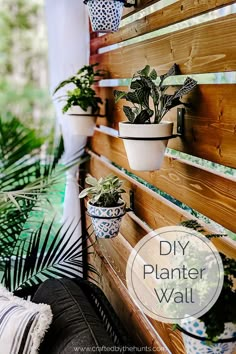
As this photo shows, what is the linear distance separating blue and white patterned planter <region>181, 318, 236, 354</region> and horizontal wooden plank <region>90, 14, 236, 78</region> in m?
0.60

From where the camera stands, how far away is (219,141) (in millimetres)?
1089

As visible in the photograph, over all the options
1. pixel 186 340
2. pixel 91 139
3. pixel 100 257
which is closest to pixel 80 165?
pixel 91 139

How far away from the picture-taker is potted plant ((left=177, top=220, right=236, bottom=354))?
83 centimetres

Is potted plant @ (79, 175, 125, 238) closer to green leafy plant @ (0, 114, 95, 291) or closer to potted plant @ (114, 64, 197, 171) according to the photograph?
potted plant @ (114, 64, 197, 171)

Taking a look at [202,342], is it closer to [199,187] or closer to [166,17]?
[199,187]

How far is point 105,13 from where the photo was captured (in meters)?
1.57

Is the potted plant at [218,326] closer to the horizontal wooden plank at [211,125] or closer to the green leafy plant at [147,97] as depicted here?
the horizontal wooden plank at [211,125]

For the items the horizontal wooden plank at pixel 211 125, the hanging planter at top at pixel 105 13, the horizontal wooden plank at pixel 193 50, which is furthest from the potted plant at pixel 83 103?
the horizontal wooden plank at pixel 211 125

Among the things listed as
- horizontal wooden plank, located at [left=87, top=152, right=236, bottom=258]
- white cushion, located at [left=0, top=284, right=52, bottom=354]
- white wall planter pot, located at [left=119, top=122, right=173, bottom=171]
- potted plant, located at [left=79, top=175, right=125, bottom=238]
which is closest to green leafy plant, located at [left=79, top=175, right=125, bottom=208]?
potted plant, located at [left=79, top=175, right=125, bottom=238]

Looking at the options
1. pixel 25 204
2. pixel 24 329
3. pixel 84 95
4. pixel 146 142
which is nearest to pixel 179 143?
pixel 146 142

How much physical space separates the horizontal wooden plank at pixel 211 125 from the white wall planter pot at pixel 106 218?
1.27 ft

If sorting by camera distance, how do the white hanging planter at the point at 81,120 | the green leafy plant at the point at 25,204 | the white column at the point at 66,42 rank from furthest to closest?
the white column at the point at 66,42 < the white hanging planter at the point at 81,120 < the green leafy plant at the point at 25,204

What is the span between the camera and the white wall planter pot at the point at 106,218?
1596 millimetres

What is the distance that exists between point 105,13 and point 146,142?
631 mm
